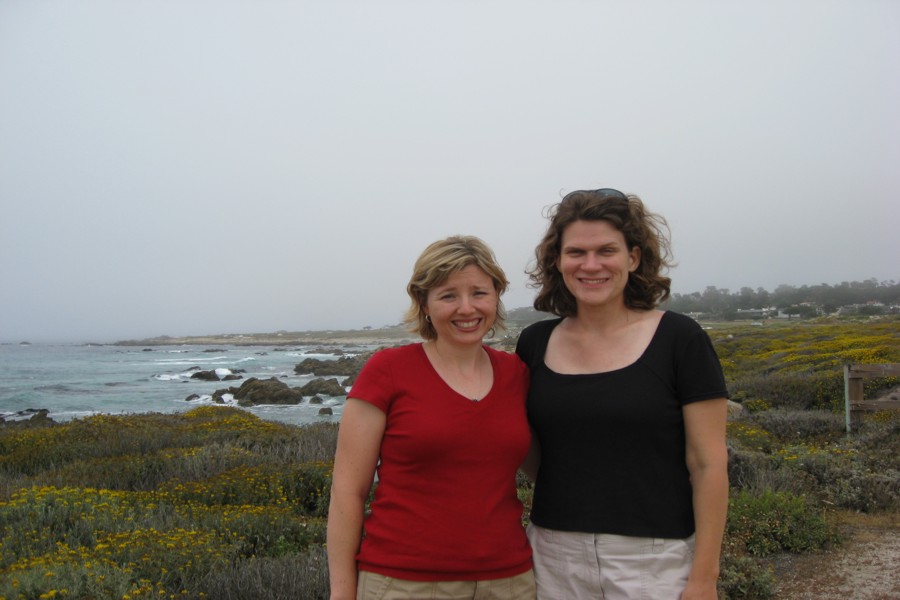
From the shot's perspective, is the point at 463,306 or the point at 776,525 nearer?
the point at 463,306

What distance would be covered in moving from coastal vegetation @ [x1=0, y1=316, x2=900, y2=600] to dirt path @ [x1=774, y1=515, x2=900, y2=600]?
0.54 ft

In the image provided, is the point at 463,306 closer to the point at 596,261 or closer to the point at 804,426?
the point at 596,261

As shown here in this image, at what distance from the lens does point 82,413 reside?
25188mm

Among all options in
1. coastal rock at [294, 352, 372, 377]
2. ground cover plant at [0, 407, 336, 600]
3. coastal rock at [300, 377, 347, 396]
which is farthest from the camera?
coastal rock at [294, 352, 372, 377]

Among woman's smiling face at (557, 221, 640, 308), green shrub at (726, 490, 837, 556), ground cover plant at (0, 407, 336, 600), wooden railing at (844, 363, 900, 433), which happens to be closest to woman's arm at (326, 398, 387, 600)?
woman's smiling face at (557, 221, 640, 308)

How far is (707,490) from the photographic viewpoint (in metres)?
2.12

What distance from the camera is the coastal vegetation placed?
3992mm

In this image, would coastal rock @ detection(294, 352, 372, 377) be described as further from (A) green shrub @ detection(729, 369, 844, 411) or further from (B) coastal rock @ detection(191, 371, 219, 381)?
(A) green shrub @ detection(729, 369, 844, 411)

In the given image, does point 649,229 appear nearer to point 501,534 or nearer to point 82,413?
point 501,534

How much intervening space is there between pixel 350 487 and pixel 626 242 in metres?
1.37

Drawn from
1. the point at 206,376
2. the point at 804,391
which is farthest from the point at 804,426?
the point at 206,376

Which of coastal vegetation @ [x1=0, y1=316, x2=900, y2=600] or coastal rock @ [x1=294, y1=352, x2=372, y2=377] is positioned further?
coastal rock @ [x1=294, y1=352, x2=372, y2=377]

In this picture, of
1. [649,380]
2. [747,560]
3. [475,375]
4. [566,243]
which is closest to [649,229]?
[566,243]

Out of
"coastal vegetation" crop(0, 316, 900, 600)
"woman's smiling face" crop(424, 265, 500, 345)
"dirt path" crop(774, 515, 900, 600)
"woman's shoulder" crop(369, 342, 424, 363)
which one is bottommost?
"dirt path" crop(774, 515, 900, 600)
